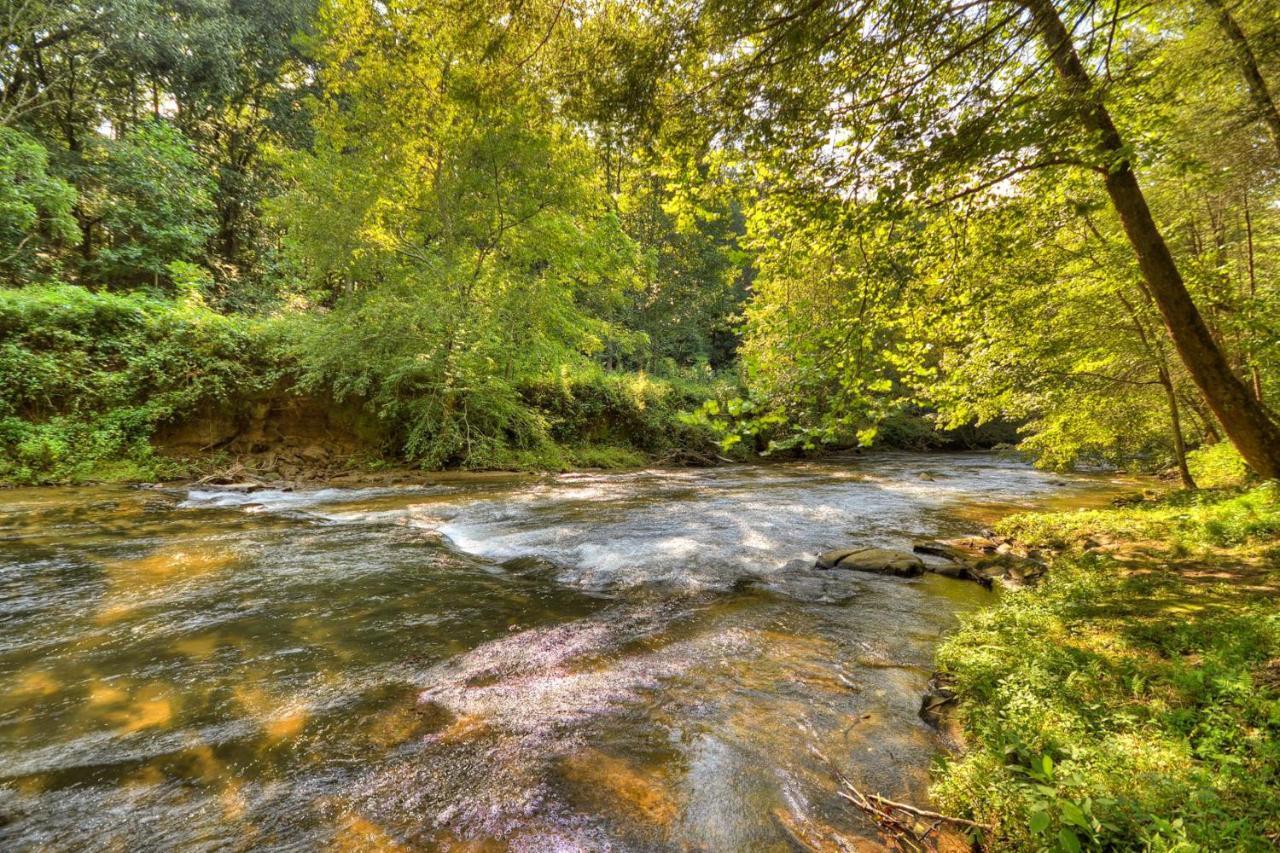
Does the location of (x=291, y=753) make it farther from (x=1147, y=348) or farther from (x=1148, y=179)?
(x=1147, y=348)

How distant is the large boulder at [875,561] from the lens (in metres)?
6.09

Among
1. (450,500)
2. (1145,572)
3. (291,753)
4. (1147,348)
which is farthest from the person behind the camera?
(450,500)

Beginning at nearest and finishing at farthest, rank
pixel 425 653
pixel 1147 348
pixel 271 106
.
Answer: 1. pixel 425 653
2. pixel 1147 348
3. pixel 271 106

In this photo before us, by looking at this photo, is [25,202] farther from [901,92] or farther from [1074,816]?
[1074,816]

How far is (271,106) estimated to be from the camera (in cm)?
2200

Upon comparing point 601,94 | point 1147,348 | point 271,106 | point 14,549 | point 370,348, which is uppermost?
point 271,106

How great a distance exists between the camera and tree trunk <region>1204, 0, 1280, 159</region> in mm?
4824

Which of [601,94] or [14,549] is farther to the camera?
[14,549]

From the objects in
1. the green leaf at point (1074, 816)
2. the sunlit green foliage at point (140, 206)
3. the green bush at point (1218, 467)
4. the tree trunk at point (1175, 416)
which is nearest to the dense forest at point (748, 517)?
the green leaf at point (1074, 816)

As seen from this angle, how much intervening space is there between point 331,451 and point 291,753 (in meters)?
11.7

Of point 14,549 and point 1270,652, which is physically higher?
point 14,549

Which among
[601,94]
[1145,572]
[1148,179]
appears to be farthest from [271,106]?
[1145,572]

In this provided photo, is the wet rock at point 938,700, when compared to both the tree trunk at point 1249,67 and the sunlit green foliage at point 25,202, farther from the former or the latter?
the sunlit green foliage at point 25,202

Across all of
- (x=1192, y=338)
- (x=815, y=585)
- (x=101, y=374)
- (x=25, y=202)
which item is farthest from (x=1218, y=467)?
(x=25, y=202)
